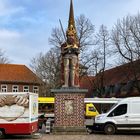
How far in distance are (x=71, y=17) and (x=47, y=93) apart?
38.0 metres

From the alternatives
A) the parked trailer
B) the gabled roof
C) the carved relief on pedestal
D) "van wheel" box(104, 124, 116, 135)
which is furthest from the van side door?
the gabled roof

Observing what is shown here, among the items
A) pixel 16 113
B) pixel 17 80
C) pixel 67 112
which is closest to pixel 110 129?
pixel 67 112

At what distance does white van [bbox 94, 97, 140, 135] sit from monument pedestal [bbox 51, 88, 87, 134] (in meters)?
1.40

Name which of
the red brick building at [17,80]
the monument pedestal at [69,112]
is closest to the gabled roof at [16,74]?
the red brick building at [17,80]

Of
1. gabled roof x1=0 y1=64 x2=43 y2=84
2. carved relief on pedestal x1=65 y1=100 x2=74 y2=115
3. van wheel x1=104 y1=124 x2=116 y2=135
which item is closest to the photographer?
van wheel x1=104 y1=124 x2=116 y2=135

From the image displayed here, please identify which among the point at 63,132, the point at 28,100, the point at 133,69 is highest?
the point at 133,69

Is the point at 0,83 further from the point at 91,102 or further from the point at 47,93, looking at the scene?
the point at 91,102

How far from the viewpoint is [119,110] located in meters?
26.6

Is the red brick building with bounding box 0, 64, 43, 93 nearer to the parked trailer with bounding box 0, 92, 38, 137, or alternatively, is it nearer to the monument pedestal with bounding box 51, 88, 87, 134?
the monument pedestal with bounding box 51, 88, 87, 134

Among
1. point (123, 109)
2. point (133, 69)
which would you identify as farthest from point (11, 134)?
point (133, 69)

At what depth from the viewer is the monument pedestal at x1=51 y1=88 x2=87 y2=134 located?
26516 mm

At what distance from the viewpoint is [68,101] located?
2725cm

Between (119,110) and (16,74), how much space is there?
5947cm

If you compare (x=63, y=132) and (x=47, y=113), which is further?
(x=47, y=113)
